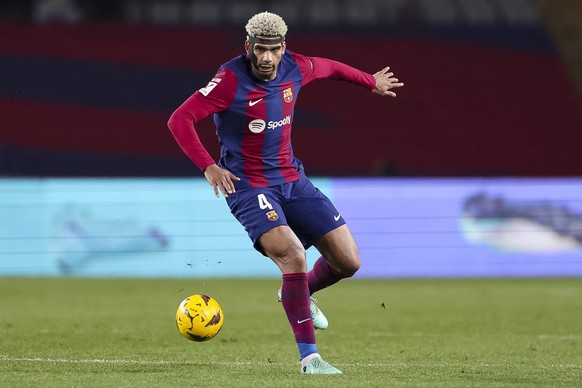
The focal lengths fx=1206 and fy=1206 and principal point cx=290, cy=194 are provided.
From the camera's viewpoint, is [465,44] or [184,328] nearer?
[184,328]

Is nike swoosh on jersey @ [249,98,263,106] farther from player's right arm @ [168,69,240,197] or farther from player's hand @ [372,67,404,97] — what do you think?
player's hand @ [372,67,404,97]

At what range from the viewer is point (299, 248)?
6.59 meters

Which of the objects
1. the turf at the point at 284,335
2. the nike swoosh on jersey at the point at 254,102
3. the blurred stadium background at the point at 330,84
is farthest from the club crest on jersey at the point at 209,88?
the blurred stadium background at the point at 330,84

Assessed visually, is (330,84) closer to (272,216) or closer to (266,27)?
(266,27)

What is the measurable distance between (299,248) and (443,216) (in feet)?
27.6

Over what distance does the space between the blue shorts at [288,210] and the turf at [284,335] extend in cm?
80

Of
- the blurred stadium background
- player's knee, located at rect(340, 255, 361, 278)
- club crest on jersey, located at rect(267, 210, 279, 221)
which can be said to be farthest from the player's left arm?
the blurred stadium background

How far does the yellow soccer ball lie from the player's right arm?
76 cm

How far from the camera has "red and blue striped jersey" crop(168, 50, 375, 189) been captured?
6.65 meters

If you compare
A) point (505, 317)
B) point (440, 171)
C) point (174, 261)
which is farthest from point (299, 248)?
point (440, 171)

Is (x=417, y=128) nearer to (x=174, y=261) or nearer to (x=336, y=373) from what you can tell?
(x=174, y=261)

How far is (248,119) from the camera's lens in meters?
6.82

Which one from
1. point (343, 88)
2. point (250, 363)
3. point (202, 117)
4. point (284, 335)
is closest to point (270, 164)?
point (202, 117)

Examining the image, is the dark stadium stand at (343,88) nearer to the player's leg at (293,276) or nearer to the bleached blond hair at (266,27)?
the bleached blond hair at (266,27)
